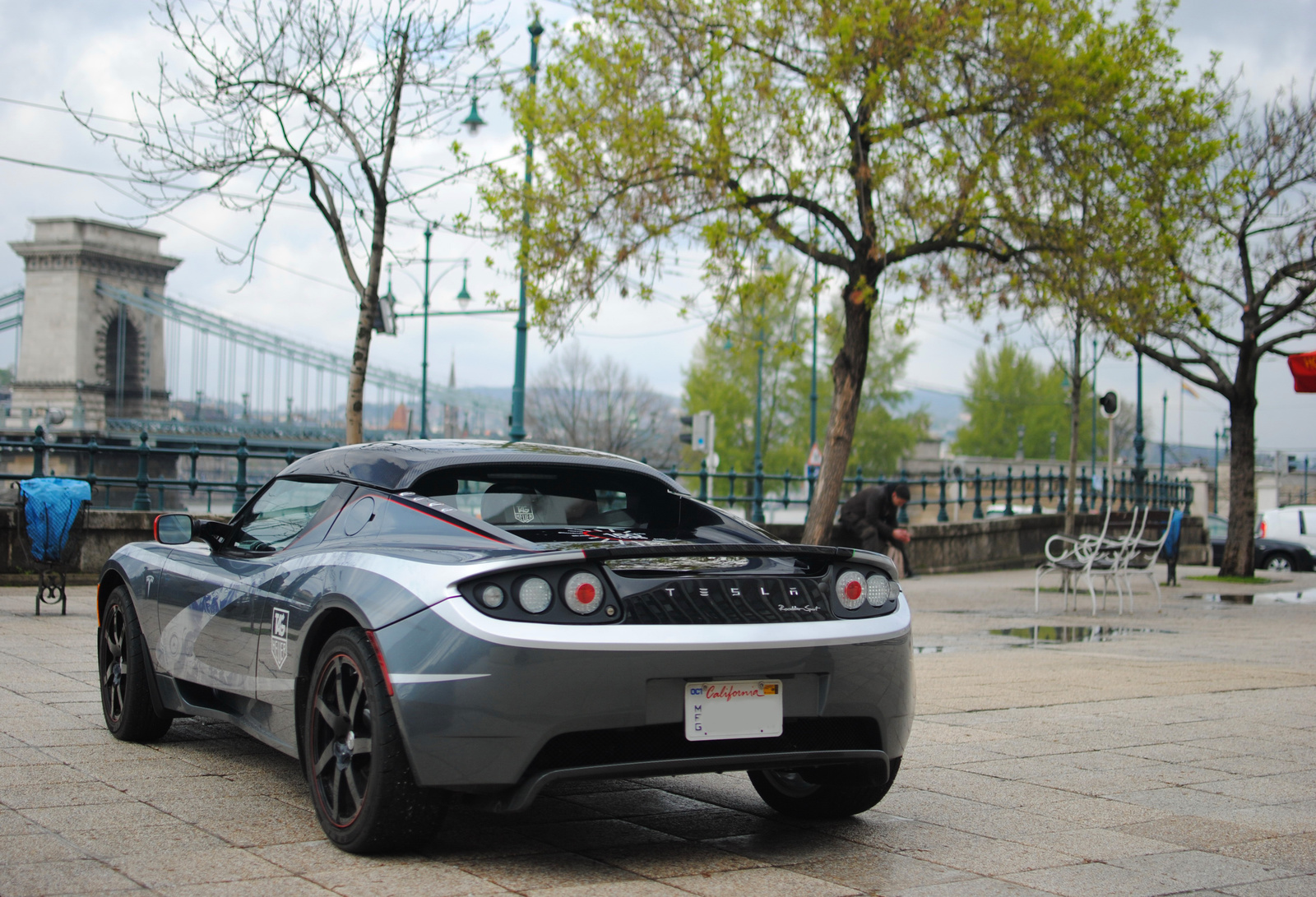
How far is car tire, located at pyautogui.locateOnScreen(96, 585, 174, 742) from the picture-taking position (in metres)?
5.09

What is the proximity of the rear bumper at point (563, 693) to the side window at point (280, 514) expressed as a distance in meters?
1.20

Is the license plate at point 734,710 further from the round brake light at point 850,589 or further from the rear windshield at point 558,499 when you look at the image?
the rear windshield at point 558,499

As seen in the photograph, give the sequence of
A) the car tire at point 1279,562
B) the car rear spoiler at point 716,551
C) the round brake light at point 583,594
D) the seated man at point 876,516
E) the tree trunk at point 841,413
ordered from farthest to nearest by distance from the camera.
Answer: the car tire at point 1279,562 < the seated man at point 876,516 < the tree trunk at point 841,413 < the car rear spoiler at point 716,551 < the round brake light at point 583,594

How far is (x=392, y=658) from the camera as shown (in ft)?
11.1

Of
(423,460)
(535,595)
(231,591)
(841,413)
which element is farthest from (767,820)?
(841,413)

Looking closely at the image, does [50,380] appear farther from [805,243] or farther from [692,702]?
[692,702]

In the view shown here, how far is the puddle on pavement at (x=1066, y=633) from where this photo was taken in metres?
10.3

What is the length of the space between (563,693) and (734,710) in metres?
0.52

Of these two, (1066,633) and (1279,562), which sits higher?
(1066,633)

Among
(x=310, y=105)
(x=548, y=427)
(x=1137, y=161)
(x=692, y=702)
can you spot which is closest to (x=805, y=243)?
(x=1137, y=161)

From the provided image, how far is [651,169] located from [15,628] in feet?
27.1

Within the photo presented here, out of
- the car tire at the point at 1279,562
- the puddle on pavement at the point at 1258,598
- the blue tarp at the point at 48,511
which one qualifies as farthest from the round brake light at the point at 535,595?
the car tire at the point at 1279,562

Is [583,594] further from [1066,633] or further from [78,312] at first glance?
[78,312]

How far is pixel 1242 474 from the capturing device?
64.6ft
